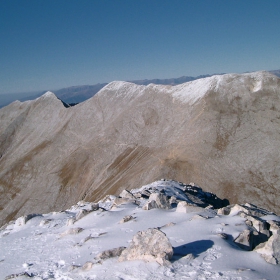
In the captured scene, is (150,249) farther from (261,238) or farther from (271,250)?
(261,238)

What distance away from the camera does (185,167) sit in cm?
4728

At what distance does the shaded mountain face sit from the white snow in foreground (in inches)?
1149

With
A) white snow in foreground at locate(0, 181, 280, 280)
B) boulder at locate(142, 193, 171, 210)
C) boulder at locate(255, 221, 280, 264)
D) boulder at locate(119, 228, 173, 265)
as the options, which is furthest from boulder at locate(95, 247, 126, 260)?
boulder at locate(142, 193, 171, 210)

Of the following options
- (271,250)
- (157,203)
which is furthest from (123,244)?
(271,250)

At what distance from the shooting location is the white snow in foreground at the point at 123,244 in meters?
9.39

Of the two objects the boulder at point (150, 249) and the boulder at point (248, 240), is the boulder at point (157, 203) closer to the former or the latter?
the boulder at point (248, 240)

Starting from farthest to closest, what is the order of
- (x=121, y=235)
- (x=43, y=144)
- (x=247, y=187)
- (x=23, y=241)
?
(x=43, y=144), (x=247, y=187), (x=23, y=241), (x=121, y=235)

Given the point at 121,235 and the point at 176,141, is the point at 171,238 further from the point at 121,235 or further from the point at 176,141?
the point at 176,141

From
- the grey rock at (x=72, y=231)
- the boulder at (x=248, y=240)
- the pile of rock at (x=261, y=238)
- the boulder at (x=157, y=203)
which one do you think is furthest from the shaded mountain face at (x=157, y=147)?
the grey rock at (x=72, y=231)

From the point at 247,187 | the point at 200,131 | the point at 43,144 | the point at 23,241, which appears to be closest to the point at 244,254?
the point at 23,241

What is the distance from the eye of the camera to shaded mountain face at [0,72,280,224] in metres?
46.3

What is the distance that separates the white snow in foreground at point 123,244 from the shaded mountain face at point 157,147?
29185 millimetres

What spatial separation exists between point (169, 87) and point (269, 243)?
2582 inches

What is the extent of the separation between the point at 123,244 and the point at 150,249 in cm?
235
